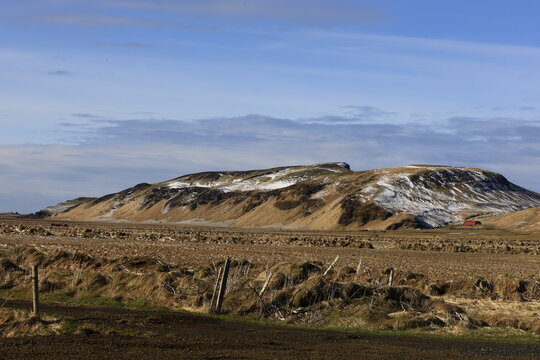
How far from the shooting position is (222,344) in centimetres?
1545

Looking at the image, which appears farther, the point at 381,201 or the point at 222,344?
the point at 381,201

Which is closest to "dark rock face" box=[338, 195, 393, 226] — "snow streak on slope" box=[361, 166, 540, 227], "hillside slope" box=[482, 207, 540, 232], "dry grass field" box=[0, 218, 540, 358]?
"snow streak on slope" box=[361, 166, 540, 227]

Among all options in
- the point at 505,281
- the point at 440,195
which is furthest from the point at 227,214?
the point at 505,281

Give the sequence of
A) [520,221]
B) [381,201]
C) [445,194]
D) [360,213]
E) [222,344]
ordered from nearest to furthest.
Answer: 1. [222,344]
2. [520,221]
3. [360,213]
4. [381,201]
5. [445,194]

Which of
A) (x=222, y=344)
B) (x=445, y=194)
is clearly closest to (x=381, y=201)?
(x=445, y=194)

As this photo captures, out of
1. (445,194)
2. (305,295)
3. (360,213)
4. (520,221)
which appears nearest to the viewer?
(305,295)

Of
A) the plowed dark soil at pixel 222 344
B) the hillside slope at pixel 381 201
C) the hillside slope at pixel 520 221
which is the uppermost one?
the hillside slope at pixel 381 201

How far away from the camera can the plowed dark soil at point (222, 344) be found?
14.1m

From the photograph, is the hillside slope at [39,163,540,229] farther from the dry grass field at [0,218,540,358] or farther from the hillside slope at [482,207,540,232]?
the dry grass field at [0,218,540,358]

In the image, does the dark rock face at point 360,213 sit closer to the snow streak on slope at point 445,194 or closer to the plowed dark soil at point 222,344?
the snow streak on slope at point 445,194

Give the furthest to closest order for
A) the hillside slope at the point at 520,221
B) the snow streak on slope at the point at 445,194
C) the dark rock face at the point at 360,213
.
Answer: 1. the dark rock face at the point at 360,213
2. the snow streak on slope at the point at 445,194
3. the hillside slope at the point at 520,221

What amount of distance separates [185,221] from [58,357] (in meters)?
187

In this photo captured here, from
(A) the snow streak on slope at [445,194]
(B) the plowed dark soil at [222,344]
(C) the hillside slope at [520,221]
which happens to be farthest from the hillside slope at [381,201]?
(B) the plowed dark soil at [222,344]

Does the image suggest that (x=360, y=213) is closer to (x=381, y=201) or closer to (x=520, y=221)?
(x=381, y=201)
